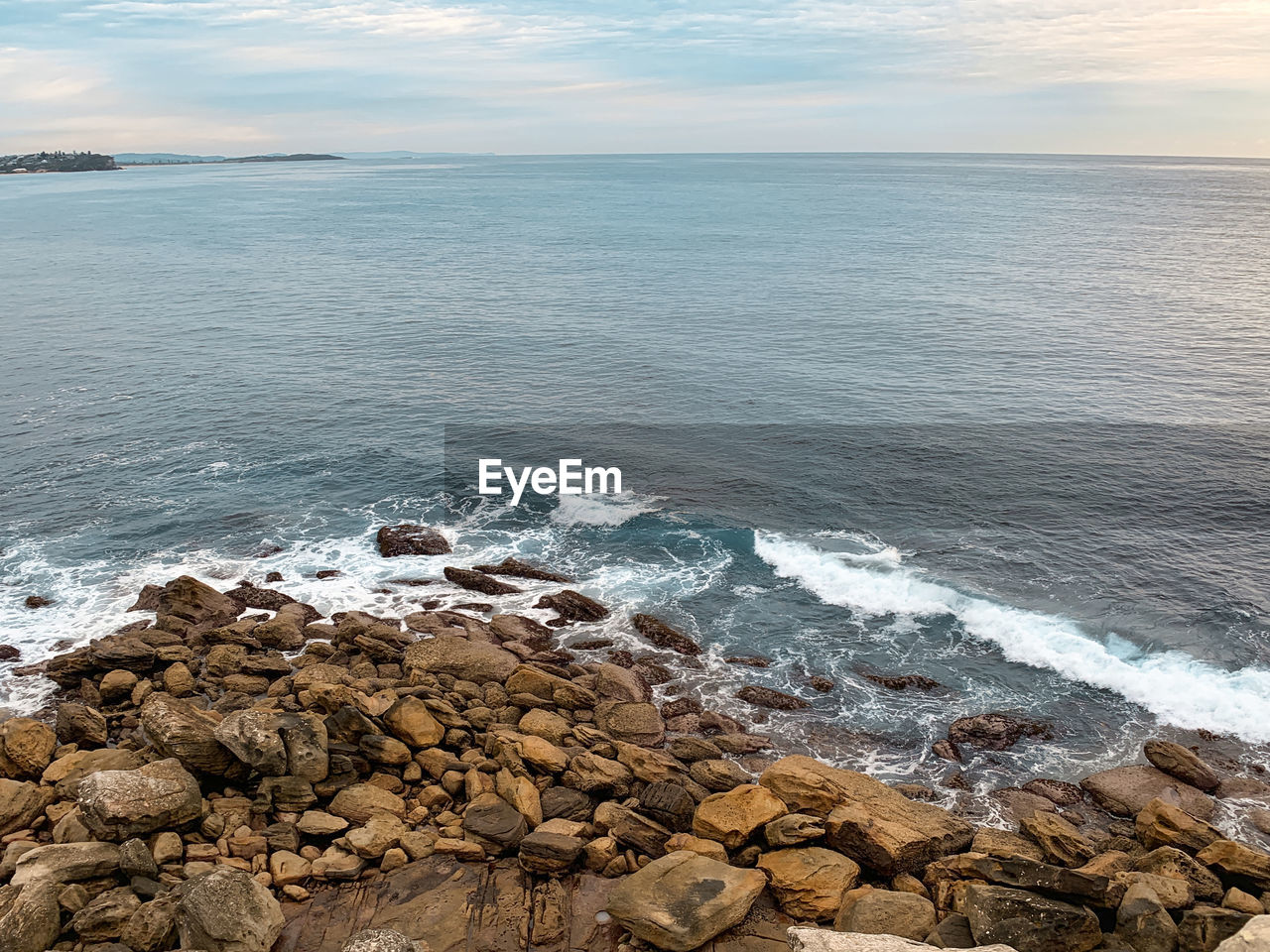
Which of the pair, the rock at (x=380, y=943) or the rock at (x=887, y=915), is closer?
the rock at (x=380, y=943)

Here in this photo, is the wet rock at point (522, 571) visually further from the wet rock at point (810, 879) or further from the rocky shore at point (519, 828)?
the wet rock at point (810, 879)

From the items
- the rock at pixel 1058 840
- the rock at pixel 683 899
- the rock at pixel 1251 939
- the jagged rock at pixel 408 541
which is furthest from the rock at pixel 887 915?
the jagged rock at pixel 408 541

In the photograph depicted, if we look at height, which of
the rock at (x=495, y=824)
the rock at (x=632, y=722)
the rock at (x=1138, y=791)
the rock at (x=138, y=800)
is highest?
the rock at (x=138, y=800)

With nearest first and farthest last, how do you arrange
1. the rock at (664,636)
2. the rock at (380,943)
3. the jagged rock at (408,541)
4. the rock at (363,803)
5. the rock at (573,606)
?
1. the rock at (380,943)
2. the rock at (363,803)
3. the rock at (664,636)
4. the rock at (573,606)
5. the jagged rock at (408,541)

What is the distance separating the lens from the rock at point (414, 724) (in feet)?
86.9

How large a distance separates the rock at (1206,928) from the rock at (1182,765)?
10.3 metres

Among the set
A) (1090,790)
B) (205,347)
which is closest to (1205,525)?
(1090,790)

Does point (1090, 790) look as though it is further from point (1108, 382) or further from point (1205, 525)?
point (1108, 382)

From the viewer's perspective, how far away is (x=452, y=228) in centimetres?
16738

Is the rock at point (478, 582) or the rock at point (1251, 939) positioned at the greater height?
the rock at point (1251, 939)

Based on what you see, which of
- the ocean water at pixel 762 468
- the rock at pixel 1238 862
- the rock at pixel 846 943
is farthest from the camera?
the ocean water at pixel 762 468

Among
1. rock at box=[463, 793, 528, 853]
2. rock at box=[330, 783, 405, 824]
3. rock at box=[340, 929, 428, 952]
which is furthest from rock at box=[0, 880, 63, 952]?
rock at box=[463, 793, 528, 853]

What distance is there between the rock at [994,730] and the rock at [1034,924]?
11.9 metres

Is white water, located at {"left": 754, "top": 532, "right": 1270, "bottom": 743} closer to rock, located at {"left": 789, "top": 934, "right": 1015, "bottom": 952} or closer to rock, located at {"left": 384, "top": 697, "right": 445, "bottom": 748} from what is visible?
rock, located at {"left": 384, "top": 697, "right": 445, "bottom": 748}
